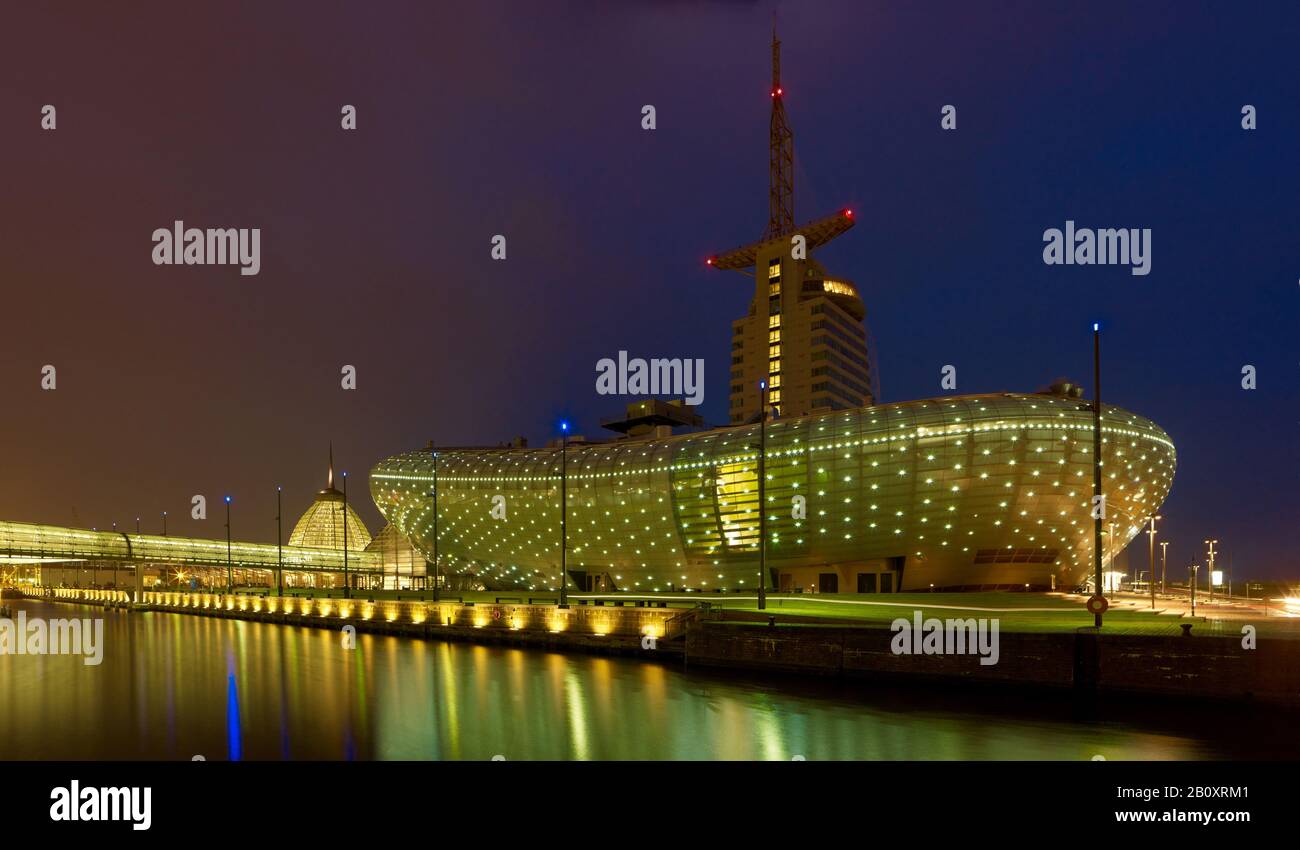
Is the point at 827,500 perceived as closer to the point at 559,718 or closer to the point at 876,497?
the point at 876,497

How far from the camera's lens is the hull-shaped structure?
67125 millimetres

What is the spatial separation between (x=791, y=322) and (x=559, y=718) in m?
147

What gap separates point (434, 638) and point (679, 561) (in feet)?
126

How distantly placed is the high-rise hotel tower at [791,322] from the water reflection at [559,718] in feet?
424

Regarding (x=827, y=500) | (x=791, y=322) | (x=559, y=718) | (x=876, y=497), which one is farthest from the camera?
(x=791, y=322)

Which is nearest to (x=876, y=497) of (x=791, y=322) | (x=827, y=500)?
(x=827, y=500)

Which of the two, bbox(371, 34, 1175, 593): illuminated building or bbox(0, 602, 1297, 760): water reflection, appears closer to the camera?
bbox(0, 602, 1297, 760): water reflection

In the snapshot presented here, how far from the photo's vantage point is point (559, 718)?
2541cm

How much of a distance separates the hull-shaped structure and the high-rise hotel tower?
7632 cm

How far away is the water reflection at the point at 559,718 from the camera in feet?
67.2

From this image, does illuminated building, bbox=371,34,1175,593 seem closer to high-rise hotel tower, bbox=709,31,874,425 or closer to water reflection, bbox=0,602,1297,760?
water reflection, bbox=0,602,1297,760

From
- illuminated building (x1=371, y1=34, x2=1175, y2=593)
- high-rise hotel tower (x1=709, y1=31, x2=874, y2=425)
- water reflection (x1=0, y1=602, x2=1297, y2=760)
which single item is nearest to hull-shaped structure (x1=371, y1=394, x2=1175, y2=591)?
illuminated building (x1=371, y1=34, x2=1175, y2=593)
